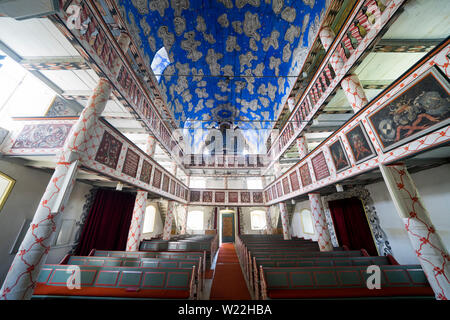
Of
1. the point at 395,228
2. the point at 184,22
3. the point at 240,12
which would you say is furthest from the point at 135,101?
the point at 395,228

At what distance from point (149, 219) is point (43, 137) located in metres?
8.82

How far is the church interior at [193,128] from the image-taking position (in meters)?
2.93

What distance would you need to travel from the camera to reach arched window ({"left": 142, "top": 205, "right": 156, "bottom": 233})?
11.1 m

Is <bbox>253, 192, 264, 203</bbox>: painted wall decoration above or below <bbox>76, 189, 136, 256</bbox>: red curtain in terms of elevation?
above

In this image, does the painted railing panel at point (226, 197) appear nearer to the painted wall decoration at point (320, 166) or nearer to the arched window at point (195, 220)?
the arched window at point (195, 220)

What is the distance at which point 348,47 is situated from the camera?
4363 mm

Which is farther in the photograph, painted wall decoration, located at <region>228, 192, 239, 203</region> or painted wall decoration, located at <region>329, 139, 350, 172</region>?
painted wall decoration, located at <region>228, 192, 239, 203</region>

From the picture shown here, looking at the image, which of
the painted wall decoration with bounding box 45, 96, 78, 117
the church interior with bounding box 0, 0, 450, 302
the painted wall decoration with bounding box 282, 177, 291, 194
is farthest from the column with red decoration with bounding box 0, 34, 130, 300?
the painted wall decoration with bounding box 282, 177, 291, 194

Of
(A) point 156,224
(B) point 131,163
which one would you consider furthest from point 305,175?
(A) point 156,224

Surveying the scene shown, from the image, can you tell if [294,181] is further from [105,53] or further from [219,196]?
[105,53]

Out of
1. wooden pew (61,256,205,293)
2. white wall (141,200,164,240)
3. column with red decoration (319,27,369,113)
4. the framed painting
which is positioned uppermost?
column with red decoration (319,27,369,113)

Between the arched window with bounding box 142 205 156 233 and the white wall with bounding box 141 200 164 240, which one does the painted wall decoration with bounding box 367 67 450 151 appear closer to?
the white wall with bounding box 141 200 164 240

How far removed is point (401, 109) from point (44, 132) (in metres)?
8.81

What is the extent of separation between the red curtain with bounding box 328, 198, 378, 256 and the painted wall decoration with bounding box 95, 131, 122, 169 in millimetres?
10979
